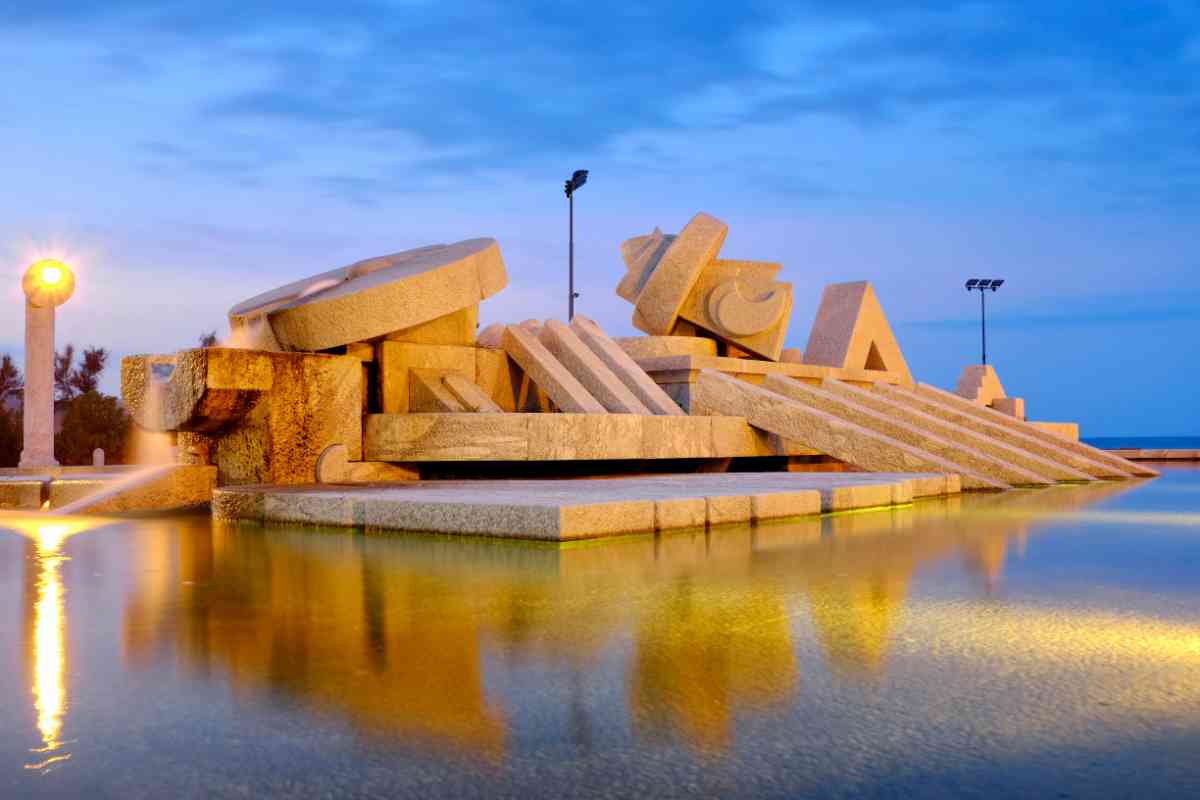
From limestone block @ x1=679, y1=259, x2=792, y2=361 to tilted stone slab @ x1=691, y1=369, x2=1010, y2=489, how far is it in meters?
3.83

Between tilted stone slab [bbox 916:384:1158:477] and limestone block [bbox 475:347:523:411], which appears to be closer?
limestone block [bbox 475:347:523:411]

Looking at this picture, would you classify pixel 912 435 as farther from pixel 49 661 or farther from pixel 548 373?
pixel 49 661

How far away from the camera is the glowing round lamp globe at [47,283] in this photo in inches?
627

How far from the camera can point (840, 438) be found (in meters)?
11.4

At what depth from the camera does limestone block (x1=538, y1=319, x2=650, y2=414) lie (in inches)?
464

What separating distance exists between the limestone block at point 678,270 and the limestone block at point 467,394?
18.5 ft

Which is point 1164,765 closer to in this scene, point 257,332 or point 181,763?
point 181,763

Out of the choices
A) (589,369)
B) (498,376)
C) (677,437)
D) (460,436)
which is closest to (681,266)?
(589,369)

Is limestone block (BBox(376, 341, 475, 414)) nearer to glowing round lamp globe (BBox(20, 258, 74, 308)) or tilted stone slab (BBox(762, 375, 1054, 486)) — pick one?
tilted stone slab (BBox(762, 375, 1054, 486))

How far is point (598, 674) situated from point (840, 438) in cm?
889

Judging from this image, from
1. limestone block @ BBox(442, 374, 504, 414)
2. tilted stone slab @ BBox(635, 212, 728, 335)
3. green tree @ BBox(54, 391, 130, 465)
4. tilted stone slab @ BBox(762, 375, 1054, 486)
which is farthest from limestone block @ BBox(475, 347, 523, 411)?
green tree @ BBox(54, 391, 130, 465)

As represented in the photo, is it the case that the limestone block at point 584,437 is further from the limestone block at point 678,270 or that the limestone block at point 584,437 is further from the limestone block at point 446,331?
the limestone block at point 678,270

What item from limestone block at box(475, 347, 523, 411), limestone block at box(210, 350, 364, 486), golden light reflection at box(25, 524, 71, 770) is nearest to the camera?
golden light reflection at box(25, 524, 71, 770)

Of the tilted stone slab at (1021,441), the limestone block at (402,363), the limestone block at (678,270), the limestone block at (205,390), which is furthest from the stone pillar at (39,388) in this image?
the tilted stone slab at (1021,441)
